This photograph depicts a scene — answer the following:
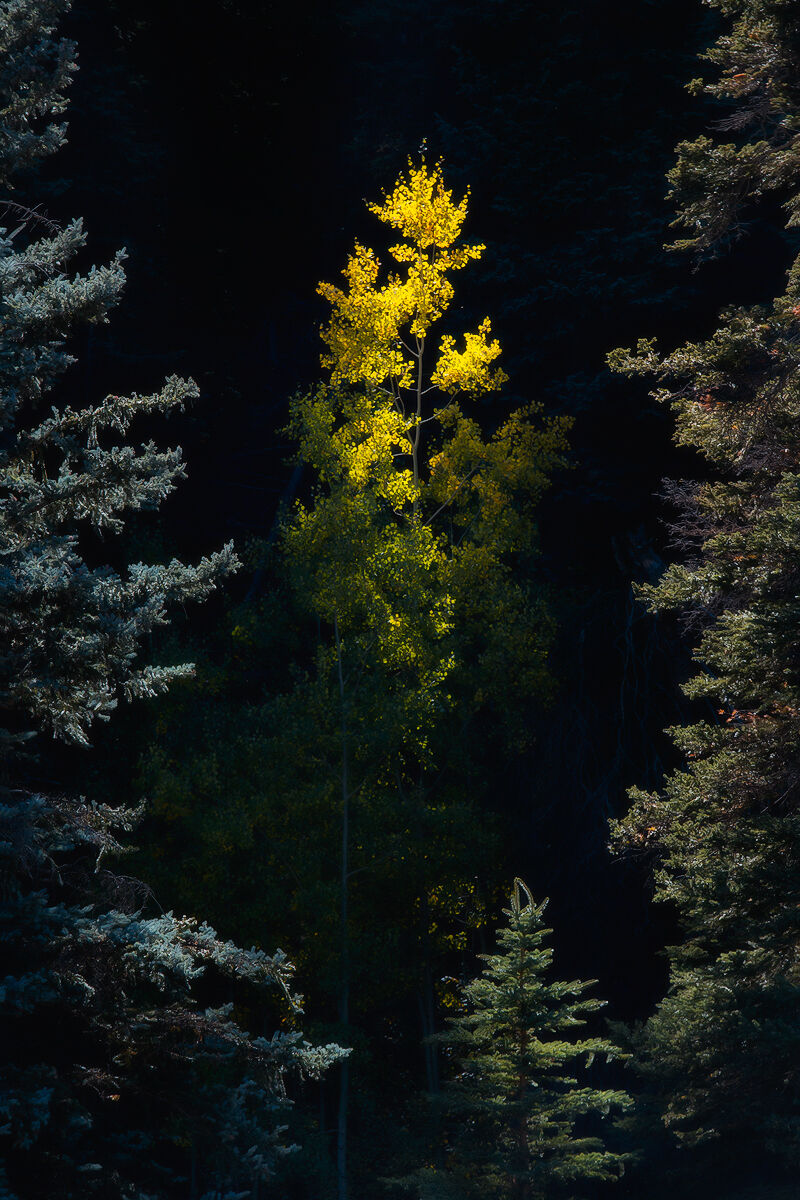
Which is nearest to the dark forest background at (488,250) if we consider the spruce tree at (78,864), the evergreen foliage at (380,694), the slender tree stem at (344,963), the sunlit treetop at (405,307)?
the evergreen foliage at (380,694)

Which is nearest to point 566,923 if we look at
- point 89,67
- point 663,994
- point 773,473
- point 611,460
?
point 663,994

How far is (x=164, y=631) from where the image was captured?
14.0 m

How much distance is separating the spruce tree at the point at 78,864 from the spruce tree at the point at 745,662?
2.75 metres

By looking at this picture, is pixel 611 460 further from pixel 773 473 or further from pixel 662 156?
pixel 773 473

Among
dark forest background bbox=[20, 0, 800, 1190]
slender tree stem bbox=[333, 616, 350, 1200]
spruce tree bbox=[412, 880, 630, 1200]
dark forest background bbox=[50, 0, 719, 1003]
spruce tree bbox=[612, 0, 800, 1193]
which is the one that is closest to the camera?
spruce tree bbox=[612, 0, 800, 1193]

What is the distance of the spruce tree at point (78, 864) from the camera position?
6.12m

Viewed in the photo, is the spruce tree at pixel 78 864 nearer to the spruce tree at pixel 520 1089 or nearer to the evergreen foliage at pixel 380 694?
the spruce tree at pixel 520 1089

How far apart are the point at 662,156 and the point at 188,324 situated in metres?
6.66

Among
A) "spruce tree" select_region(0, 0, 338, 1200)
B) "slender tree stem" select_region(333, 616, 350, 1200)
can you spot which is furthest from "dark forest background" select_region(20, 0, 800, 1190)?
"spruce tree" select_region(0, 0, 338, 1200)

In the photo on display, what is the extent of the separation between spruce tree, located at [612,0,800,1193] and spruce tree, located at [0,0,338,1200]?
9.01 ft

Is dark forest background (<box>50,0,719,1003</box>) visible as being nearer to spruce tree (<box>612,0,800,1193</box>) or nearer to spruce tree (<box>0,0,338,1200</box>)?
spruce tree (<box>612,0,800,1193</box>)

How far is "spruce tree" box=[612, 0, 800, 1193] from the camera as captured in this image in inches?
270

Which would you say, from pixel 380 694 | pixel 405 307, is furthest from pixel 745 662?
pixel 405 307

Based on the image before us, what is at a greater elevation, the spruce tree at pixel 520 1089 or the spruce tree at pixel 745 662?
the spruce tree at pixel 745 662
